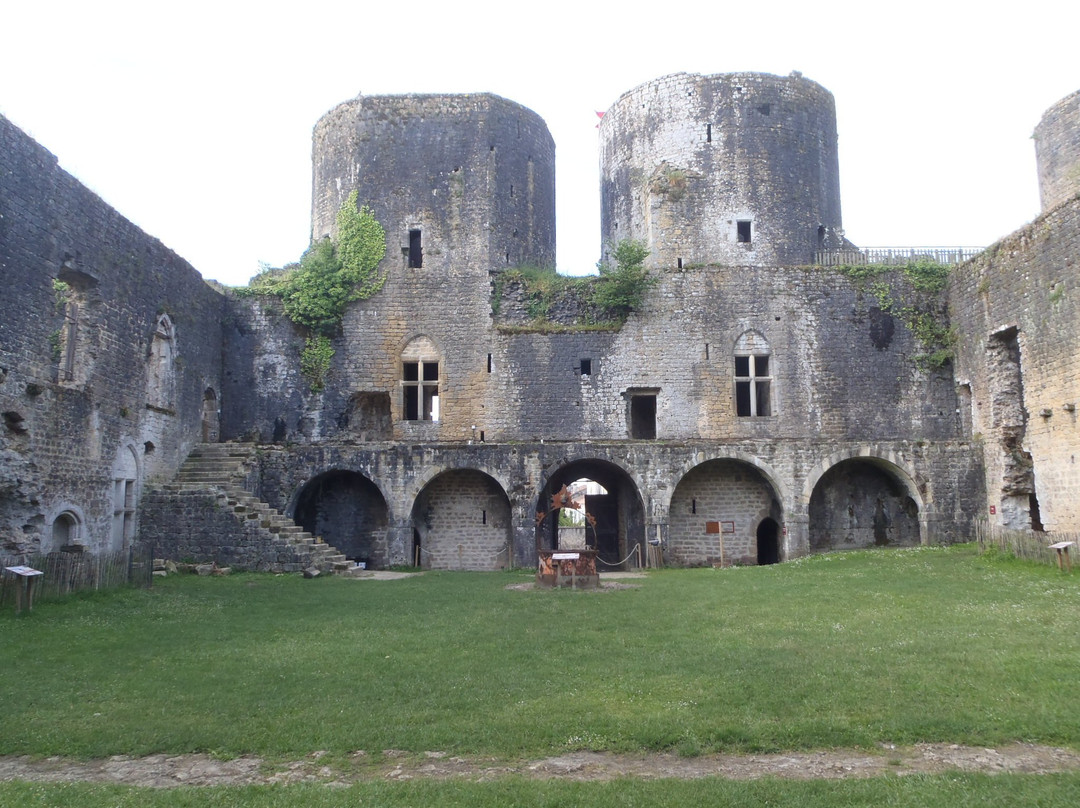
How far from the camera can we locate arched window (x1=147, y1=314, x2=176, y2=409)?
22.7m

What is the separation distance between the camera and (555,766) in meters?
6.57

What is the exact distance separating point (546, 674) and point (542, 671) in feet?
0.51

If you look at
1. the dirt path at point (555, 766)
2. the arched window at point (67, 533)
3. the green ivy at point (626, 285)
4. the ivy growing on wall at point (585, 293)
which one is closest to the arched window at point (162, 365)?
the arched window at point (67, 533)

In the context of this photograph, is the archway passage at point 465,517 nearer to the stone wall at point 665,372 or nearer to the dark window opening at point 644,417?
the stone wall at point 665,372

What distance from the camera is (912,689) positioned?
27.0 ft

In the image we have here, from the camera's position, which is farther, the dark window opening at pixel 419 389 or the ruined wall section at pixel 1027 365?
the dark window opening at pixel 419 389

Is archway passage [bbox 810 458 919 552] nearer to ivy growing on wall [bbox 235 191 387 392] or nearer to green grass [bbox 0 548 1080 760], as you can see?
green grass [bbox 0 548 1080 760]

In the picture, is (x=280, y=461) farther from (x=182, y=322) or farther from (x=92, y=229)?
(x=92, y=229)

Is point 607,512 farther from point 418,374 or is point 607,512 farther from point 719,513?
point 418,374

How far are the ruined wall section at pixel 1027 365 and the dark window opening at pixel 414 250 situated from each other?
57.4ft

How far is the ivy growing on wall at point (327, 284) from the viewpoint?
2764cm

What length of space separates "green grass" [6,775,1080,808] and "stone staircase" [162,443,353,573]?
15025 mm

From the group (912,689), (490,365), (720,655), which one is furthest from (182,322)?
(912,689)

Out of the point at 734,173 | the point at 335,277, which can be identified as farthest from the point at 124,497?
the point at 734,173
